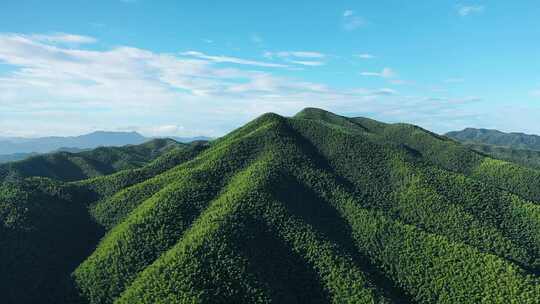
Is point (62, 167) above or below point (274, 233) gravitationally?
above

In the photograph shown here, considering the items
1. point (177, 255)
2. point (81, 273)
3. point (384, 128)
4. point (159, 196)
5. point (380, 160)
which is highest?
point (384, 128)

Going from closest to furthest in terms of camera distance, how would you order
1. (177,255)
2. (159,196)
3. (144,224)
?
(177,255)
(144,224)
(159,196)

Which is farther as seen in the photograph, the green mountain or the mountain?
the mountain

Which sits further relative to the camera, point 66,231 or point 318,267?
point 66,231

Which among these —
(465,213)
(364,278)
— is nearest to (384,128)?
(465,213)

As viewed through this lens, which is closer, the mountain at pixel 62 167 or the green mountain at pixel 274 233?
the green mountain at pixel 274 233

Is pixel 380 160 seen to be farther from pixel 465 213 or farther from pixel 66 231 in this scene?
pixel 66 231

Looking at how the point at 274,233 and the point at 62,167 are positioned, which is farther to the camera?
the point at 62,167

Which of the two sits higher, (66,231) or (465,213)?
(465,213)
